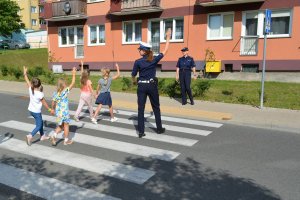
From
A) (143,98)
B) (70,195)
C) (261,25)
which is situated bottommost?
(70,195)

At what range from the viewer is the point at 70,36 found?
86.4 ft

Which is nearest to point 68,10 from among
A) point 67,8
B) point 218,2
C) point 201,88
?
point 67,8

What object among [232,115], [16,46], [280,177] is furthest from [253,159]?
[16,46]

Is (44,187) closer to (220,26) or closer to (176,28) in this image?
(220,26)

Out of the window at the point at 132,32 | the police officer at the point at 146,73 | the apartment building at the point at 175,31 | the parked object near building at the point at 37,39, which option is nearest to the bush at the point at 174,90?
the police officer at the point at 146,73

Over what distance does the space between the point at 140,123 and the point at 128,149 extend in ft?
3.17

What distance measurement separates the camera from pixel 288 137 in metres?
7.39

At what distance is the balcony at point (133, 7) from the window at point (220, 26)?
11.1ft

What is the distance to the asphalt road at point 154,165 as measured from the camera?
4.38m

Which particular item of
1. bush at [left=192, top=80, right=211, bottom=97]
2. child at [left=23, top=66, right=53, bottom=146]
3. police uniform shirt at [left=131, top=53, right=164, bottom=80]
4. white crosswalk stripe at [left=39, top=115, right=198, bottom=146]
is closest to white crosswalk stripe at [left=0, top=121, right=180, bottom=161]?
white crosswalk stripe at [left=39, top=115, right=198, bottom=146]

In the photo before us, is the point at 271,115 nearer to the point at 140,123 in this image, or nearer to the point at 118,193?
the point at 140,123

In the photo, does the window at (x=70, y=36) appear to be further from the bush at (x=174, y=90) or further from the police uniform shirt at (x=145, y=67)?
the police uniform shirt at (x=145, y=67)

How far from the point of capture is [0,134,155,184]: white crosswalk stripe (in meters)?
4.94

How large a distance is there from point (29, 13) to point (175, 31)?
197 feet
